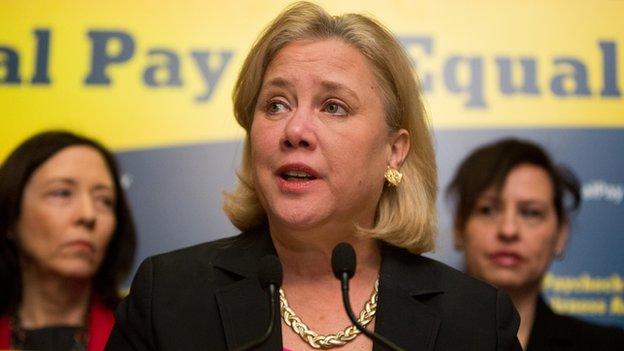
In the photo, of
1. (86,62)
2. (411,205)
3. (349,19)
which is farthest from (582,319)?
(86,62)

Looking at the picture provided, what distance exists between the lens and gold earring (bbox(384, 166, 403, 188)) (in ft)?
7.67

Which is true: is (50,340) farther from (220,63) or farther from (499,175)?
(499,175)

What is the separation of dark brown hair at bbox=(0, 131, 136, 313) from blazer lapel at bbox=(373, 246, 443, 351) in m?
1.54

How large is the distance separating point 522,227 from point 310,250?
1.62m

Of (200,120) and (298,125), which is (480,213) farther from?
(298,125)

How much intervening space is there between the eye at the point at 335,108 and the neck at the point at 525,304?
5.45 feet

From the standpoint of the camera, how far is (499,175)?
3.63 m

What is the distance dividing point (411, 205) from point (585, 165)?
5.24 feet

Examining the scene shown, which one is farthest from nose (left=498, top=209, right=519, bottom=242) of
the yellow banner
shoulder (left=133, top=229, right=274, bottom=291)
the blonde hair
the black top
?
the black top

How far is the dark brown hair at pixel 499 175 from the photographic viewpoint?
3627 millimetres

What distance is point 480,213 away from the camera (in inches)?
142

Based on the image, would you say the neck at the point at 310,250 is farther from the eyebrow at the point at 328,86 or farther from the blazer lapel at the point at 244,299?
the eyebrow at the point at 328,86

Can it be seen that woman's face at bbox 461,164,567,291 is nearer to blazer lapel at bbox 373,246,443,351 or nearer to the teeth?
blazer lapel at bbox 373,246,443,351

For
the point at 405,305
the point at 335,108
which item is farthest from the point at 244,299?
the point at 335,108
